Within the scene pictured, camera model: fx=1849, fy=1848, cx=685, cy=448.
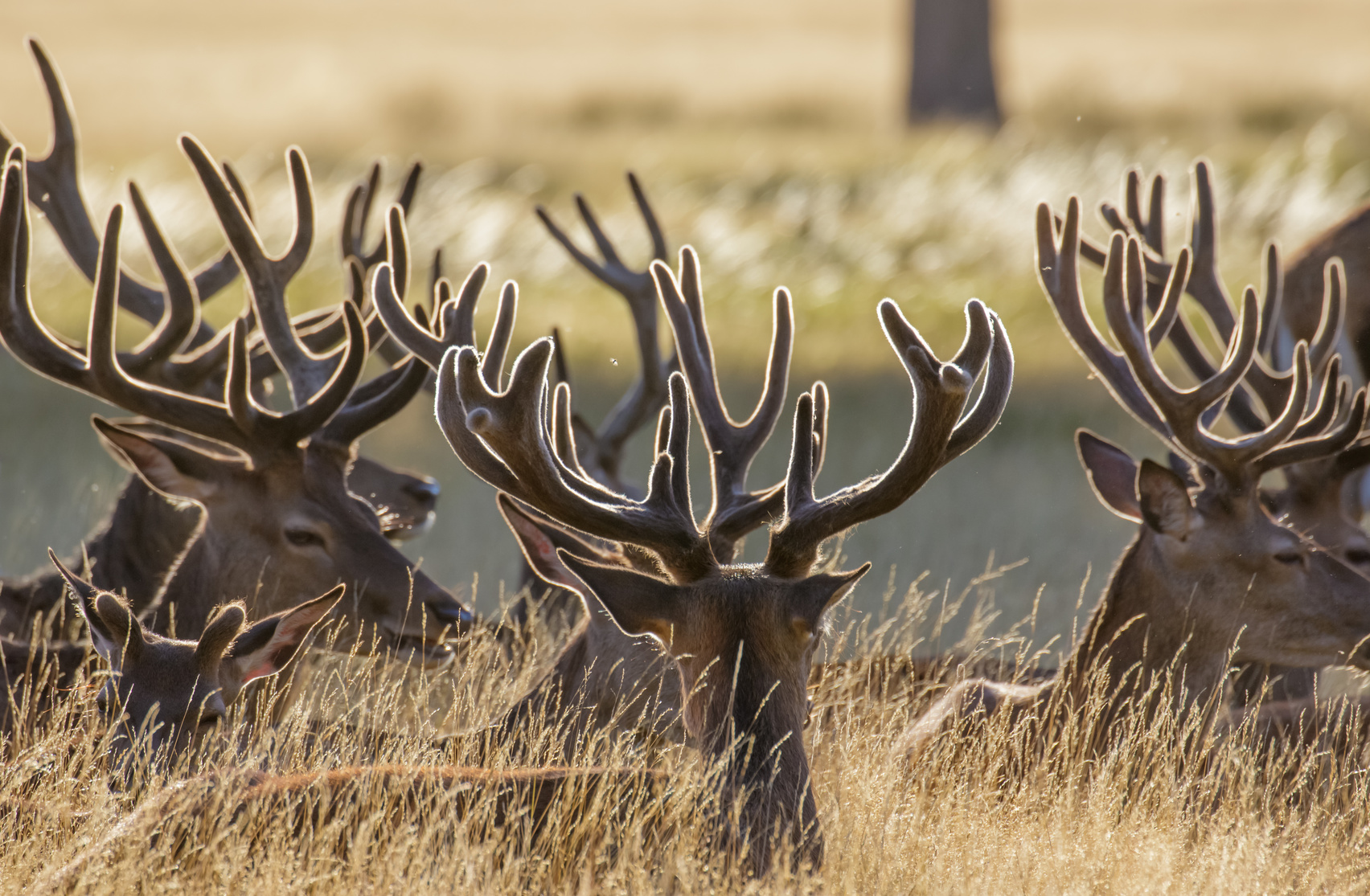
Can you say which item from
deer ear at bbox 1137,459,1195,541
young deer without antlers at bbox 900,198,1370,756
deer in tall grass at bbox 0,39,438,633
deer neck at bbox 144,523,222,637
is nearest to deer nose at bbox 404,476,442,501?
deer in tall grass at bbox 0,39,438,633

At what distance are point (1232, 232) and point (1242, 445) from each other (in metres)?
14.0

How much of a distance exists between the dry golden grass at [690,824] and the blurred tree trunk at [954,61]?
66.8 ft

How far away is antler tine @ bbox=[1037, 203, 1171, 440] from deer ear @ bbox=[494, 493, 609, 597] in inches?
70.2

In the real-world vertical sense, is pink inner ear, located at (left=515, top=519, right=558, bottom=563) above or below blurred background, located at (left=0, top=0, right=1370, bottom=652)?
below

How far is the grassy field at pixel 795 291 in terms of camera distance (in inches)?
172

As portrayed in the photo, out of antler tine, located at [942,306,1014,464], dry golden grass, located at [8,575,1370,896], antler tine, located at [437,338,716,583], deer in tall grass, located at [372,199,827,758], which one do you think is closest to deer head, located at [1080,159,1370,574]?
dry golden grass, located at [8,575,1370,896]

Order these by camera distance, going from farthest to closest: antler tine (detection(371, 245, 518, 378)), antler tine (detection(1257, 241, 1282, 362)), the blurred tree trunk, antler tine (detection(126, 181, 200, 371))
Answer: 1. the blurred tree trunk
2. antler tine (detection(1257, 241, 1282, 362))
3. antler tine (detection(126, 181, 200, 371))
4. antler tine (detection(371, 245, 518, 378))

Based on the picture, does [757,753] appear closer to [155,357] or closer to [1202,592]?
[1202,592]

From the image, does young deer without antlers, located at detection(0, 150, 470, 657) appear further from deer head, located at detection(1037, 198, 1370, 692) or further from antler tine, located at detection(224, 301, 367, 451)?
deer head, located at detection(1037, 198, 1370, 692)

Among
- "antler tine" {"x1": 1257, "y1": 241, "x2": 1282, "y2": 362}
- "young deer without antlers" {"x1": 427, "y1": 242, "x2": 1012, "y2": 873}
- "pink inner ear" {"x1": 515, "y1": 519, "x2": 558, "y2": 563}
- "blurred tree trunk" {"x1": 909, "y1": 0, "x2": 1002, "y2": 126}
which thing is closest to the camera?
"young deer without antlers" {"x1": 427, "y1": 242, "x2": 1012, "y2": 873}

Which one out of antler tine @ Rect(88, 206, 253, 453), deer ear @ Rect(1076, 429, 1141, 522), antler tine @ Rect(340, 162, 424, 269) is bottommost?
antler tine @ Rect(88, 206, 253, 453)

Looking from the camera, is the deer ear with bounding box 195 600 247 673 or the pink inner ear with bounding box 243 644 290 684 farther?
the pink inner ear with bounding box 243 644 290 684

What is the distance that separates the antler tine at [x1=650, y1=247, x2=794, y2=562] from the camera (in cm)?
517

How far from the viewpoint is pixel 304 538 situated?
5711 millimetres
